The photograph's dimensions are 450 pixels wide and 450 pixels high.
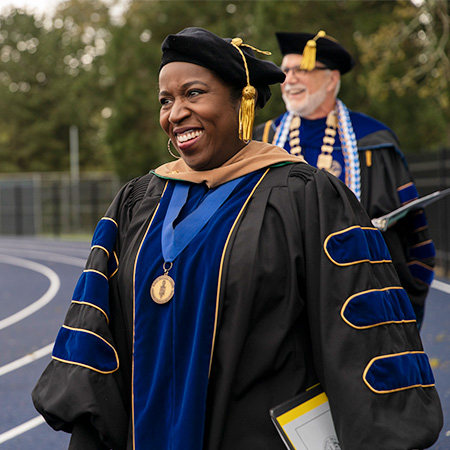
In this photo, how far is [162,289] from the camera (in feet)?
7.43

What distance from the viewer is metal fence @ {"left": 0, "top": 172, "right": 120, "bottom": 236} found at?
29812mm

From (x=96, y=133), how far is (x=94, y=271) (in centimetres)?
4914

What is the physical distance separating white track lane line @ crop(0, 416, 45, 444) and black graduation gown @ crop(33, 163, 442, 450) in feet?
12.5

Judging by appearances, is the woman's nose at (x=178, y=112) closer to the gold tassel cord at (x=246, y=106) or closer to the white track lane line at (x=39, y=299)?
the gold tassel cord at (x=246, y=106)

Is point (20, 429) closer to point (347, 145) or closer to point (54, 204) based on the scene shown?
point (347, 145)

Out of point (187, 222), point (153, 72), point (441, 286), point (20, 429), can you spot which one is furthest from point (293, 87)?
point (153, 72)

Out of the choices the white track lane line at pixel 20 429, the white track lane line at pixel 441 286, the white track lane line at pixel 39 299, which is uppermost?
the white track lane line at pixel 20 429

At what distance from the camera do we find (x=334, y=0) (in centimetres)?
2252

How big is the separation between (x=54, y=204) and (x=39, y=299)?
18189mm

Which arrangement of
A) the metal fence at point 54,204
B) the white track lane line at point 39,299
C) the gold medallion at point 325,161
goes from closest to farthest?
the gold medallion at point 325,161 → the white track lane line at point 39,299 → the metal fence at point 54,204

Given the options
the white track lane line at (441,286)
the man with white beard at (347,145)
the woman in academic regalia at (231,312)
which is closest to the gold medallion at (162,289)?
the woman in academic regalia at (231,312)

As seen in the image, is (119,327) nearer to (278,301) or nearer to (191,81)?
(278,301)

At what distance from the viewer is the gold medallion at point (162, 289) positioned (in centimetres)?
225

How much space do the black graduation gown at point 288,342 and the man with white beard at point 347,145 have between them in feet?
7.54
